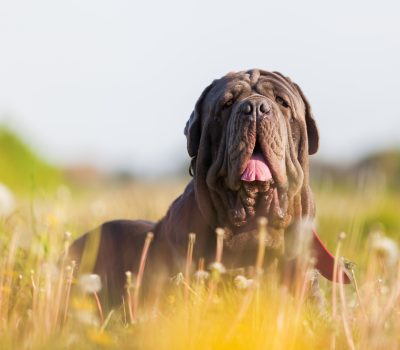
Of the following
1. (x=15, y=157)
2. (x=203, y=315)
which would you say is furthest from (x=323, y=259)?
(x=15, y=157)

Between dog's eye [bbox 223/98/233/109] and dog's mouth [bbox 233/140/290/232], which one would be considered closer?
dog's mouth [bbox 233/140/290/232]

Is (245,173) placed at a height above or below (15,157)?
above

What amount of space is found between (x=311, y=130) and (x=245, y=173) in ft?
1.96

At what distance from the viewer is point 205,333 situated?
3.24m

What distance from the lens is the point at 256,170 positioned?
446 centimetres

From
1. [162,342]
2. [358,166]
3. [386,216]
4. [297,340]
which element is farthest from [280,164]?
[358,166]

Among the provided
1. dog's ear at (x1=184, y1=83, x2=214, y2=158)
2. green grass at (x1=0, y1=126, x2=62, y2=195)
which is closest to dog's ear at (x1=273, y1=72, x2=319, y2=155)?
dog's ear at (x1=184, y1=83, x2=214, y2=158)

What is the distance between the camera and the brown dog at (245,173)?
4.45 meters

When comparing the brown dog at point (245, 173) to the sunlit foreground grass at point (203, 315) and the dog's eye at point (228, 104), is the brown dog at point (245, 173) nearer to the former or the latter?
Result: the dog's eye at point (228, 104)

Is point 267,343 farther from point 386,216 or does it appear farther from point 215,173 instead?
point 386,216

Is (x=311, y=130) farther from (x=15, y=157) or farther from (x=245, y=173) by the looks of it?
(x=15, y=157)

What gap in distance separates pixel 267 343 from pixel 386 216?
5860 mm

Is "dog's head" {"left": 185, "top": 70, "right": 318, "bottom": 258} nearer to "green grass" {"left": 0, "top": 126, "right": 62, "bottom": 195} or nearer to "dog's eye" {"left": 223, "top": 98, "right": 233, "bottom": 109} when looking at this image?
"dog's eye" {"left": 223, "top": 98, "right": 233, "bottom": 109}

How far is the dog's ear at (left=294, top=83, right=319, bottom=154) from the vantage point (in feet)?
15.9
